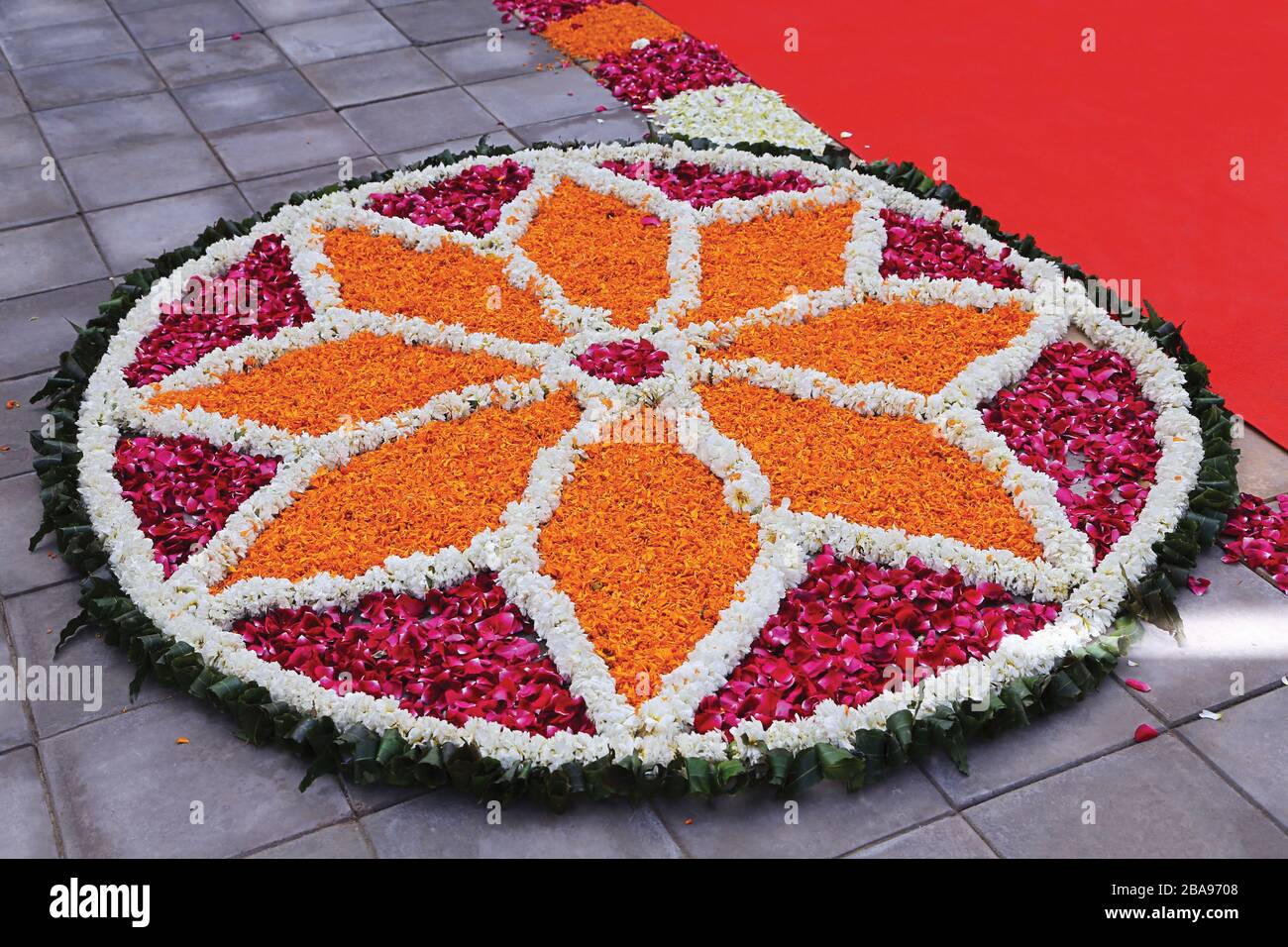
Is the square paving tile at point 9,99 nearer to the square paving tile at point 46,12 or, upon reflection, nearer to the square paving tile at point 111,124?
the square paving tile at point 111,124

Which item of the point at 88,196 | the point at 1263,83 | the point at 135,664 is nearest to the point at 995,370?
the point at 135,664

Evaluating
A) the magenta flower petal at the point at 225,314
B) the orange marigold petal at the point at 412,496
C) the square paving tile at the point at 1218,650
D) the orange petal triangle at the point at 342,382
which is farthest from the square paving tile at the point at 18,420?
the square paving tile at the point at 1218,650

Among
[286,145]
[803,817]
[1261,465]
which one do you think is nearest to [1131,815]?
[803,817]

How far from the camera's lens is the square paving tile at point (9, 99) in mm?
9008

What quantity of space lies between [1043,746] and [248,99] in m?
7.18

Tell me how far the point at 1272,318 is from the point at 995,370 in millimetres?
1693

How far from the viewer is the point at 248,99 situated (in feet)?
29.9

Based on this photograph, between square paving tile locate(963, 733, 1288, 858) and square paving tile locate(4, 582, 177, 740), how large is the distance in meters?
3.00

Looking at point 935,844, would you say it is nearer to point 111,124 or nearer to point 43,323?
point 43,323

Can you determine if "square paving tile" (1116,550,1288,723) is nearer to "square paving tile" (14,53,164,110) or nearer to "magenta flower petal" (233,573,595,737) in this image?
"magenta flower petal" (233,573,595,737)

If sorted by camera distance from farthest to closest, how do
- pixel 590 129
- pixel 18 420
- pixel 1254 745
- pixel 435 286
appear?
pixel 590 129 → pixel 435 286 → pixel 18 420 → pixel 1254 745

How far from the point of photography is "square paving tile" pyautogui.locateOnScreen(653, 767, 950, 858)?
4.16 m

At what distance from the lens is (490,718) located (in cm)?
448

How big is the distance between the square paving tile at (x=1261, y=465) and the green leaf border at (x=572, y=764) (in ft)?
0.39
